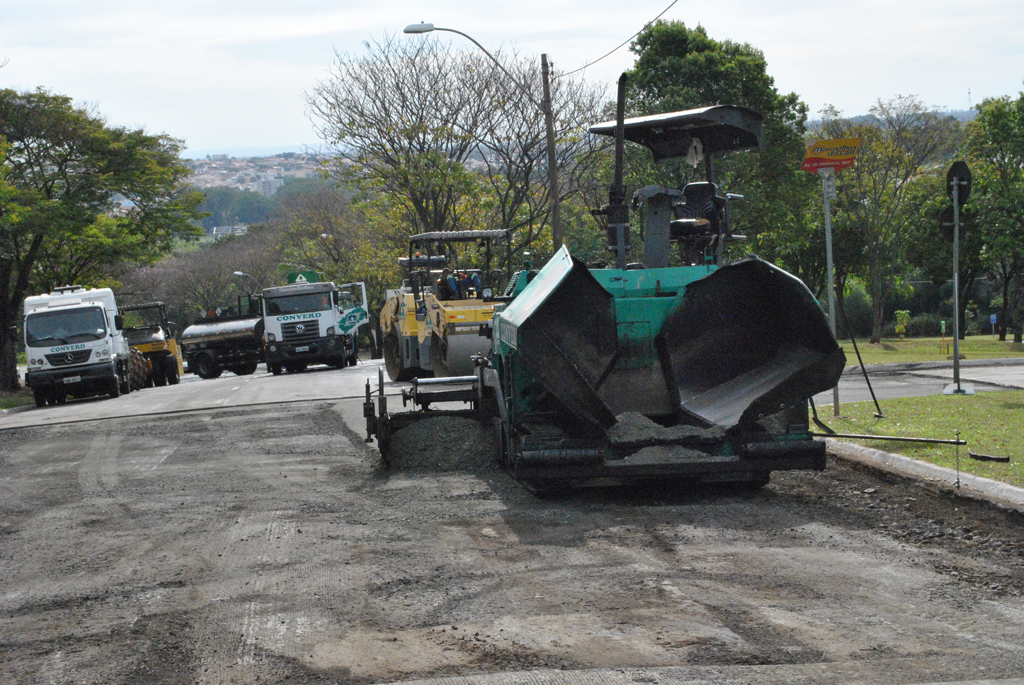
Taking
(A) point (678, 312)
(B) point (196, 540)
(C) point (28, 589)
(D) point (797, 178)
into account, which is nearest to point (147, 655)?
(C) point (28, 589)

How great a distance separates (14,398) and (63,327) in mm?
4479

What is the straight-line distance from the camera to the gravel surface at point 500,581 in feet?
15.9

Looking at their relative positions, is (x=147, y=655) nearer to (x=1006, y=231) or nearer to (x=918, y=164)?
(x=1006, y=231)

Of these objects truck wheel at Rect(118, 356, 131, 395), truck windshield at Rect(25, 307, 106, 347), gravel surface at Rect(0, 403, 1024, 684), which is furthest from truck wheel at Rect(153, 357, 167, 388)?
gravel surface at Rect(0, 403, 1024, 684)

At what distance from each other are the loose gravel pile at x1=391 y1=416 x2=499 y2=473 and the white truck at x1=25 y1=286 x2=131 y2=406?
1979 centimetres

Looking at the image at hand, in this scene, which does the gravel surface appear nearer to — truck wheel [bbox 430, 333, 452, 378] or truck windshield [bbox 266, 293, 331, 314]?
truck wheel [bbox 430, 333, 452, 378]

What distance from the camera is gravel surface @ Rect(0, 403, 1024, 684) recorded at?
191 inches

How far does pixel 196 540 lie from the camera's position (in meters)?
7.79

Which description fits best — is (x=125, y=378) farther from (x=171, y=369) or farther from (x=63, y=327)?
(x=171, y=369)

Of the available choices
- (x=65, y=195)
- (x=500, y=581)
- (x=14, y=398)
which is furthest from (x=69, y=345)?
(x=500, y=581)

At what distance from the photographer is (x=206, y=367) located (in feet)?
145

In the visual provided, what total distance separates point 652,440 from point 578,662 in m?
3.76

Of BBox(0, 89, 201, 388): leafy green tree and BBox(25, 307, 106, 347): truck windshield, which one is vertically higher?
BBox(0, 89, 201, 388): leafy green tree

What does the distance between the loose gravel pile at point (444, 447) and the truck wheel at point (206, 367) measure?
1327 inches
